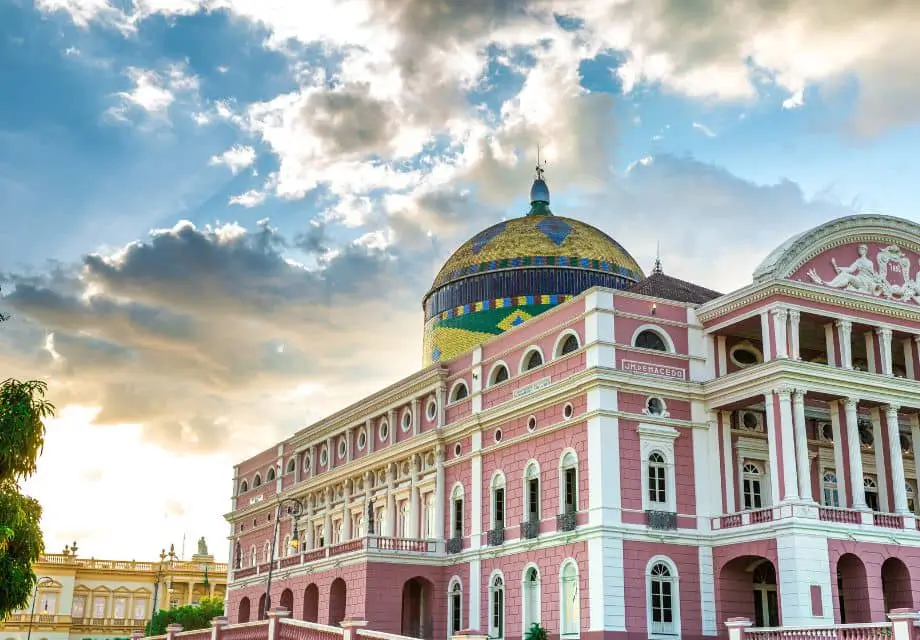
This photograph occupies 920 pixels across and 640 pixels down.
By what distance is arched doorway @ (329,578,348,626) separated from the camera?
4347 cm

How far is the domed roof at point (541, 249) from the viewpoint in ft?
167

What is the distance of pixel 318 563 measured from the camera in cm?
Answer: 4506

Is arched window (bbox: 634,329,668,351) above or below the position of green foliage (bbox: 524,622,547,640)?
above

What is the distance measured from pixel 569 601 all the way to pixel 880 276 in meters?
14.9

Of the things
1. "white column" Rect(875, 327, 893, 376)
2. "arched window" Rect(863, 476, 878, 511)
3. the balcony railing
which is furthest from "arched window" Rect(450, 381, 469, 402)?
"white column" Rect(875, 327, 893, 376)

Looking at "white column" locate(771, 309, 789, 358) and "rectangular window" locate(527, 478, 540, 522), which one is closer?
"white column" locate(771, 309, 789, 358)

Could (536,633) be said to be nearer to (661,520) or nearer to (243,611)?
(661,520)

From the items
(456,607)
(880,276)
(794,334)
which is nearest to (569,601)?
(456,607)

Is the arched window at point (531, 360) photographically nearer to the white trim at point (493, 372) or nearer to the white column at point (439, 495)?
the white trim at point (493, 372)

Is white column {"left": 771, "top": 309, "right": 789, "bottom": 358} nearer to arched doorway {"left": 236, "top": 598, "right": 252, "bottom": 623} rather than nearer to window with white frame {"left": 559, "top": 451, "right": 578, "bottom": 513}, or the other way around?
window with white frame {"left": 559, "top": 451, "right": 578, "bottom": 513}

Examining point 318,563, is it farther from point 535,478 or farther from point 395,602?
point 535,478

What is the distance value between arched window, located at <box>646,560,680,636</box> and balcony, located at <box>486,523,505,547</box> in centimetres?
657

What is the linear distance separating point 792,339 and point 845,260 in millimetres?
4130

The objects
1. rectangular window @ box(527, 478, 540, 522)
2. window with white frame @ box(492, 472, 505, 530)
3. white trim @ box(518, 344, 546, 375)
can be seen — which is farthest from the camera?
window with white frame @ box(492, 472, 505, 530)
